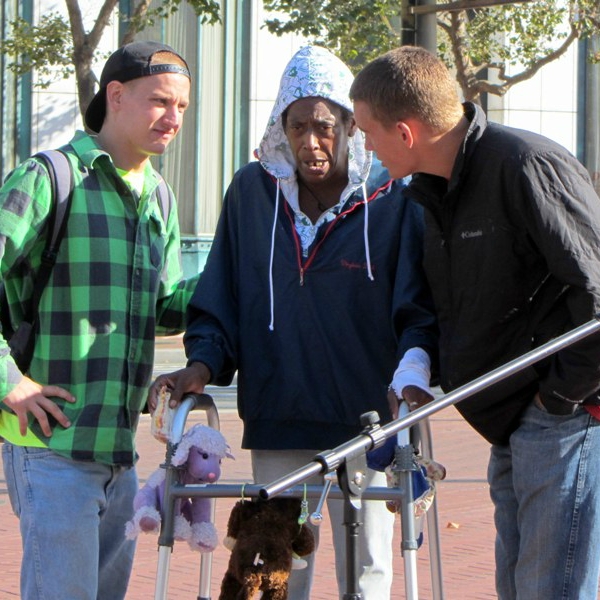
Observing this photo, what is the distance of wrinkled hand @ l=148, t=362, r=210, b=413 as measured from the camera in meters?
3.69

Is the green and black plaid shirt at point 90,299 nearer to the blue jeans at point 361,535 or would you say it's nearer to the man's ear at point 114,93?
the man's ear at point 114,93

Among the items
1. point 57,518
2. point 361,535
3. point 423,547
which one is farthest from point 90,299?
point 423,547

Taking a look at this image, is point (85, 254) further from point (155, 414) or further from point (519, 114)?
point (519, 114)

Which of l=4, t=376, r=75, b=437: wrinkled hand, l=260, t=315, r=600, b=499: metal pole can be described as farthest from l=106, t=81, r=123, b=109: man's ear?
l=260, t=315, r=600, b=499: metal pole

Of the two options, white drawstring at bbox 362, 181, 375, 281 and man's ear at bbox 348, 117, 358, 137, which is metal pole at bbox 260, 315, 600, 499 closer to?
white drawstring at bbox 362, 181, 375, 281

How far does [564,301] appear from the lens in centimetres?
321

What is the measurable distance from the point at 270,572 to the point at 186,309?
Answer: 99 cm

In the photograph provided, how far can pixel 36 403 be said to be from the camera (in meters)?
3.50

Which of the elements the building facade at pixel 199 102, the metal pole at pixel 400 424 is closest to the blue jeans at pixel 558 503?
the metal pole at pixel 400 424

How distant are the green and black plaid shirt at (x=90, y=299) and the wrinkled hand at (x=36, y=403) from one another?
30 mm

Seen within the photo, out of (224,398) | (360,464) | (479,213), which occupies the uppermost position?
(479,213)

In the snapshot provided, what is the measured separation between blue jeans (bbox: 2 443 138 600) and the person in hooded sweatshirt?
1.19 feet

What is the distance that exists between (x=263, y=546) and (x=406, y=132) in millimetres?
1174

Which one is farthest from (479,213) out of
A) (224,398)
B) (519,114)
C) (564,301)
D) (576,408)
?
(519,114)
